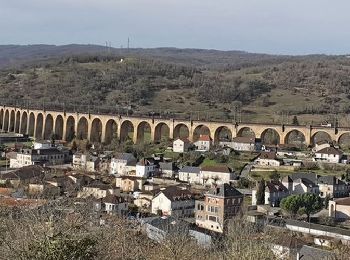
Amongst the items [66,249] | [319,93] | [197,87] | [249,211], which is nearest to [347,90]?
[319,93]

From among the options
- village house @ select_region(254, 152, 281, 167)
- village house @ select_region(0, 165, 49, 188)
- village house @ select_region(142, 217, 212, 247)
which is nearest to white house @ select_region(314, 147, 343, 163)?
village house @ select_region(254, 152, 281, 167)

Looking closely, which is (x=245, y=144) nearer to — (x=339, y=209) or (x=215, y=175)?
(x=215, y=175)

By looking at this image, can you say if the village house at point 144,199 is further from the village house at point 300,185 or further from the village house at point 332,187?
the village house at point 332,187

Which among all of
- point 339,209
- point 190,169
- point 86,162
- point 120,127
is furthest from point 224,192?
point 120,127

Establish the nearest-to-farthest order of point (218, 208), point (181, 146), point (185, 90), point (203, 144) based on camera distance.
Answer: point (218, 208), point (181, 146), point (203, 144), point (185, 90)

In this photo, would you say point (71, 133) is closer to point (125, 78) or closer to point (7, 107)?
point (7, 107)

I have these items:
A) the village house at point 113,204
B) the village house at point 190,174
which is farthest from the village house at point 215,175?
the village house at point 113,204

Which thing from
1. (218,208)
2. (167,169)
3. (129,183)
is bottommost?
(129,183)
